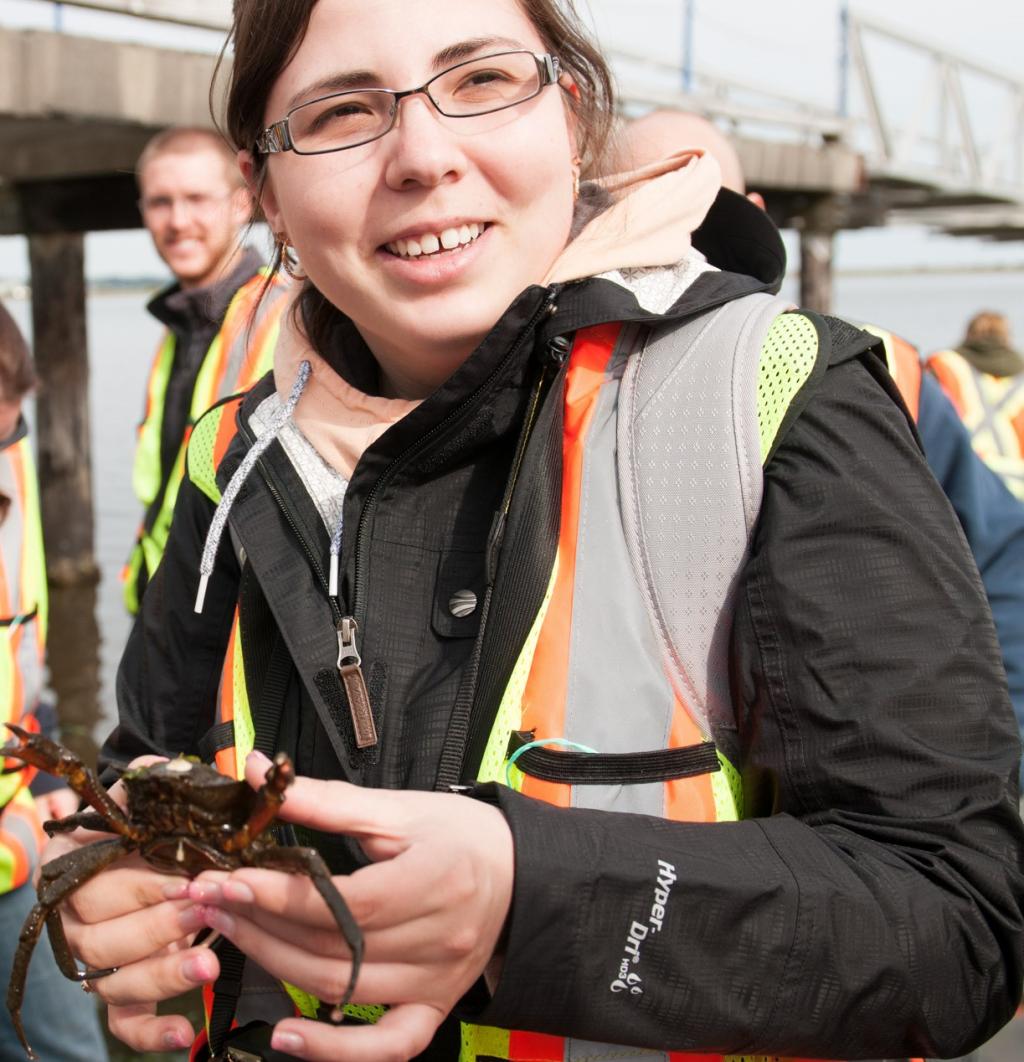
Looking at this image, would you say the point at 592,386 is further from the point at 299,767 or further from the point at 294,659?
the point at 299,767

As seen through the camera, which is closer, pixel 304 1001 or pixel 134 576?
pixel 304 1001

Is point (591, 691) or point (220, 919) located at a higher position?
point (591, 691)

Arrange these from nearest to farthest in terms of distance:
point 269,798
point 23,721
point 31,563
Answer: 1. point 269,798
2. point 23,721
3. point 31,563

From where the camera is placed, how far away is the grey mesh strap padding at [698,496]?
1463 millimetres

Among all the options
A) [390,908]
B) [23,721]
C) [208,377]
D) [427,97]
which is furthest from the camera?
[208,377]

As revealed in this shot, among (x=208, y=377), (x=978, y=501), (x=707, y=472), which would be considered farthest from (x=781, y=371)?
(x=208, y=377)

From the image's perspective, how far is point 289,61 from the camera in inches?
69.4

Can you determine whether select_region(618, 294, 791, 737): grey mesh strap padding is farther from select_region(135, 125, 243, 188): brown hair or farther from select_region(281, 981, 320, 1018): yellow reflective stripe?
select_region(135, 125, 243, 188): brown hair

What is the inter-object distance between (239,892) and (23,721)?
264cm

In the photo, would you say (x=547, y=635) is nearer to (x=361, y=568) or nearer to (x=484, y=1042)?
(x=361, y=568)

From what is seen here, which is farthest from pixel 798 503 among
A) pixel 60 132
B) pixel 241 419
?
pixel 60 132

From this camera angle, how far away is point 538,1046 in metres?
1.46

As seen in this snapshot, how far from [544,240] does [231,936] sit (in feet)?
3.47

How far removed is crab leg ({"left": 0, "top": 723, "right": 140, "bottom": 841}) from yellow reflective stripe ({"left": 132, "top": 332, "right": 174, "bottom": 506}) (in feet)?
13.4
